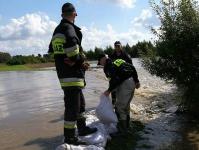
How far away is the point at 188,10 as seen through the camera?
10055 millimetres

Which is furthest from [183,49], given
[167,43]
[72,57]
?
[72,57]

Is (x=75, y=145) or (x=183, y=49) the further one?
(x=183, y=49)

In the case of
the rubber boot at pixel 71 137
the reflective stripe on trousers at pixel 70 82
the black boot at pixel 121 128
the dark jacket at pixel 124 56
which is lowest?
the black boot at pixel 121 128

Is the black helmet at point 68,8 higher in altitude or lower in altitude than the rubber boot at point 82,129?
higher

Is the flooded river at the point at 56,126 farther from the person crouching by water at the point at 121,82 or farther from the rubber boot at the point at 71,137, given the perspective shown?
the rubber boot at the point at 71,137

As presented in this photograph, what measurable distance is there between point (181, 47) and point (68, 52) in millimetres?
4078

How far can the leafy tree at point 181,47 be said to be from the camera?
9929mm

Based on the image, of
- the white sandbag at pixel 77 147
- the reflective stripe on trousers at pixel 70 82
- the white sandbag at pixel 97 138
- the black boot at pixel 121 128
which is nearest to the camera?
the white sandbag at pixel 77 147

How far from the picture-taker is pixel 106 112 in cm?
833

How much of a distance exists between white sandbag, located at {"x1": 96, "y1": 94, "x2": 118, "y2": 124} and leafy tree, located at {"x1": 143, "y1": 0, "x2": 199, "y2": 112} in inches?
105

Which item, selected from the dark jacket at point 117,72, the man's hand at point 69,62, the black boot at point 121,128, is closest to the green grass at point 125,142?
the black boot at point 121,128

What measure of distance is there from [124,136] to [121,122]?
1.18 feet

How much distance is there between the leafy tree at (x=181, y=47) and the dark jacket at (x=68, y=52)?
368cm

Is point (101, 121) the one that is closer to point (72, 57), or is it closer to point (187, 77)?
point (72, 57)
